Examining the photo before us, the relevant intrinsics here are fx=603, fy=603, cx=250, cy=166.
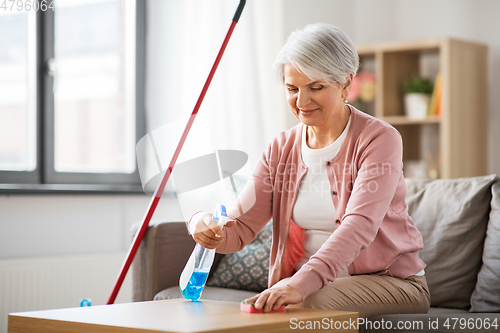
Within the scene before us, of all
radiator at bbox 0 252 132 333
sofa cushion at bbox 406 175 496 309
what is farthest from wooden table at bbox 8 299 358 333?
radiator at bbox 0 252 132 333

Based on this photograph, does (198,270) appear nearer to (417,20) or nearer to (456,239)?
(456,239)

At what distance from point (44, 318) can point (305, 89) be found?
0.81m

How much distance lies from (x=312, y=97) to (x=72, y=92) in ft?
5.76

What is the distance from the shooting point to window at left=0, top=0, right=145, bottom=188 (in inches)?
107

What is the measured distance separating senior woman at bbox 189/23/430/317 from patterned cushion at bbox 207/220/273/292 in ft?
1.42

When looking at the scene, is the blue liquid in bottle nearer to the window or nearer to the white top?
the white top

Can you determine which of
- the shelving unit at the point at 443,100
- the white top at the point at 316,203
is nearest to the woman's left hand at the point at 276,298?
the white top at the point at 316,203

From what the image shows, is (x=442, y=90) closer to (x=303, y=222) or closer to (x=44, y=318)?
(x=303, y=222)

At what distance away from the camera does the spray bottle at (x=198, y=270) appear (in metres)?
1.38

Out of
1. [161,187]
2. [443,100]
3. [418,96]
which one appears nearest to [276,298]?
[161,187]

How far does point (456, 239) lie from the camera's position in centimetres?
185

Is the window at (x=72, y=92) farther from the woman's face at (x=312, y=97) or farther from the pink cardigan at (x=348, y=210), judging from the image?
the woman's face at (x=312, y=97)

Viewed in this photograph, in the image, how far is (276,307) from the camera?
3.91 feet

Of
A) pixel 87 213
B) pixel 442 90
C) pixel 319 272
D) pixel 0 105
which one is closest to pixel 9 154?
pixel 0 105
